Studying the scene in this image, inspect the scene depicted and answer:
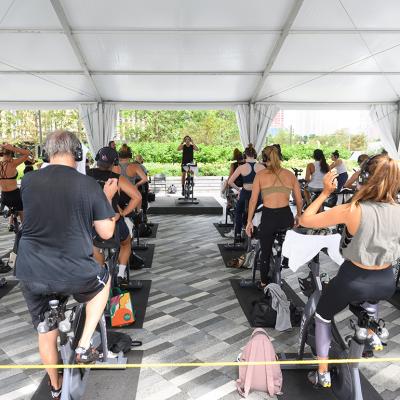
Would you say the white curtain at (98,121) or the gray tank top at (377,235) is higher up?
the white curtain at (98,121)

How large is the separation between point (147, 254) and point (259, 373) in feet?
11.2

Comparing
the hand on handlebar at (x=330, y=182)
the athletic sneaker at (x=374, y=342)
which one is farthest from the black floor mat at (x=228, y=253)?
the hand on handlebar at (x=330, y=182)

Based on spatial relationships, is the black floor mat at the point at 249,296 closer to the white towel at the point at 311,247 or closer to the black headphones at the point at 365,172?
the white towel at the point at 311,247

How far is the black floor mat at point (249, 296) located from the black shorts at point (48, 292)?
1.87m

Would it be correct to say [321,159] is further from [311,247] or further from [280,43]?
[311,247]

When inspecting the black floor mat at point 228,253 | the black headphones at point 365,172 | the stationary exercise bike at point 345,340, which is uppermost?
the black headphones at point 365,172

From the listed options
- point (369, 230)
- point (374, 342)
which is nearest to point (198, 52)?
point (369, 230)

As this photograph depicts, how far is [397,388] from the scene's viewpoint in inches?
98.7

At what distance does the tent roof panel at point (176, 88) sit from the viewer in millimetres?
8664

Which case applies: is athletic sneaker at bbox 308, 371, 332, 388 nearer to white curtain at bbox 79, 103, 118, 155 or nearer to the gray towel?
the gray towel

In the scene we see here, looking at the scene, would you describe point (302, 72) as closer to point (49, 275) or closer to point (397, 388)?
point (397, 388)

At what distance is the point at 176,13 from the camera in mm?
5980

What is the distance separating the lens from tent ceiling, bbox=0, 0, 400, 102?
591cm

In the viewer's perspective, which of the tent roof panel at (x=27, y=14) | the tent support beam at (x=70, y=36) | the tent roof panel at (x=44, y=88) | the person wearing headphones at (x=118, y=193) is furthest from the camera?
the tent roof panel at (x=44, y=88)
